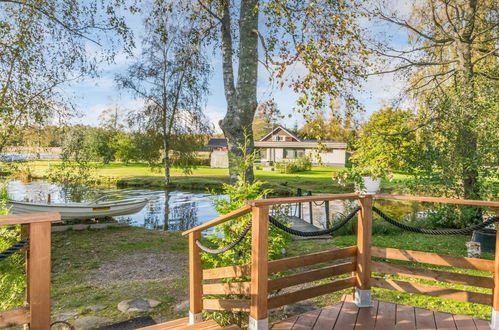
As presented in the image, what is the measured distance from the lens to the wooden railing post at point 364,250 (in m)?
3.54

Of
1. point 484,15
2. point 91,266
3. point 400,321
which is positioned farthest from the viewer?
point 484,15

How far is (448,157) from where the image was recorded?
9.30 meters

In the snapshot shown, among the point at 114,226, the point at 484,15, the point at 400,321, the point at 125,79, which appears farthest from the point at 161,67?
the point at 400,321

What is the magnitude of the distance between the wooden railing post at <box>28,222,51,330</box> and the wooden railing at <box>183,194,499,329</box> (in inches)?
50.2

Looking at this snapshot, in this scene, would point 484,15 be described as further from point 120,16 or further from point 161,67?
point 161,67

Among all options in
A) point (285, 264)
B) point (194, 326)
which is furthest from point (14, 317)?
point (285, 264)

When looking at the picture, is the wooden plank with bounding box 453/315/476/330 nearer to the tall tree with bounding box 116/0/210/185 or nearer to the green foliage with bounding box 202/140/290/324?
the green foliage with bounding box 202/140/290/324

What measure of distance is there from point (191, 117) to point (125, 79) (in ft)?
16.0

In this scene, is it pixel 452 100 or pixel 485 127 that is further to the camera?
pixel 452 100

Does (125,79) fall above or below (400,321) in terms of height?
above

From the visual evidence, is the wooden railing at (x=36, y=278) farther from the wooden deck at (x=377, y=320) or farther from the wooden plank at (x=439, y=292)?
the wooden plank at (x=439, y=292)

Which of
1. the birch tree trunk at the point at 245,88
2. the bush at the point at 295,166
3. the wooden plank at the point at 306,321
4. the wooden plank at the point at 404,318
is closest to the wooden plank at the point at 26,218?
the wooden plank at the point at 306,321

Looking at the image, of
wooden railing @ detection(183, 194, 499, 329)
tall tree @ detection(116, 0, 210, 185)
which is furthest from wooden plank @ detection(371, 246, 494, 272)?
tall tree @ detection(116, 0, 210, 185)

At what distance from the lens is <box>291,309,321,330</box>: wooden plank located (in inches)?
121
